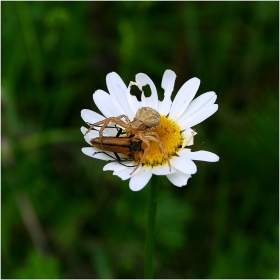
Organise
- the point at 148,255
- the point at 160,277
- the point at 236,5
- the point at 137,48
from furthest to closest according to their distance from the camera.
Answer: the point at 236,5 → the point at 137,48 → the point at 160,277 → the point at 148,255

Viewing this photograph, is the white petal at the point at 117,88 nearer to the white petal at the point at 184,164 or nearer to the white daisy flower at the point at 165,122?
the white daisy flower at the point at 165,122

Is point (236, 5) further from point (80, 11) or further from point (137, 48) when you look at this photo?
point (80, 11)

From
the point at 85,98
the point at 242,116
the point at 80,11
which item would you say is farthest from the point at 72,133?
the point at 242,116

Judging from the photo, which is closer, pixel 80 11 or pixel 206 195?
pixel 206 195

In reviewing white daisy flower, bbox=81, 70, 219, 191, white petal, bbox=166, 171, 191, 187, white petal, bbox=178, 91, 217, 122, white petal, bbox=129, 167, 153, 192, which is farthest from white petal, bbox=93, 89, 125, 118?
white petal, bbox=166, 171, 191, 187

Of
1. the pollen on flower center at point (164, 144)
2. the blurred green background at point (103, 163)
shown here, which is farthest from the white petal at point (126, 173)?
the blurred green background at point (103, 163)

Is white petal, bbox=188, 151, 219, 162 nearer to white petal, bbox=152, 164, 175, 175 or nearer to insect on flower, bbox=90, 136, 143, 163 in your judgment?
white petal, bbox=152, 164, 175, 175

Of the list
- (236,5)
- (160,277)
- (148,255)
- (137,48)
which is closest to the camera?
(148,255)
